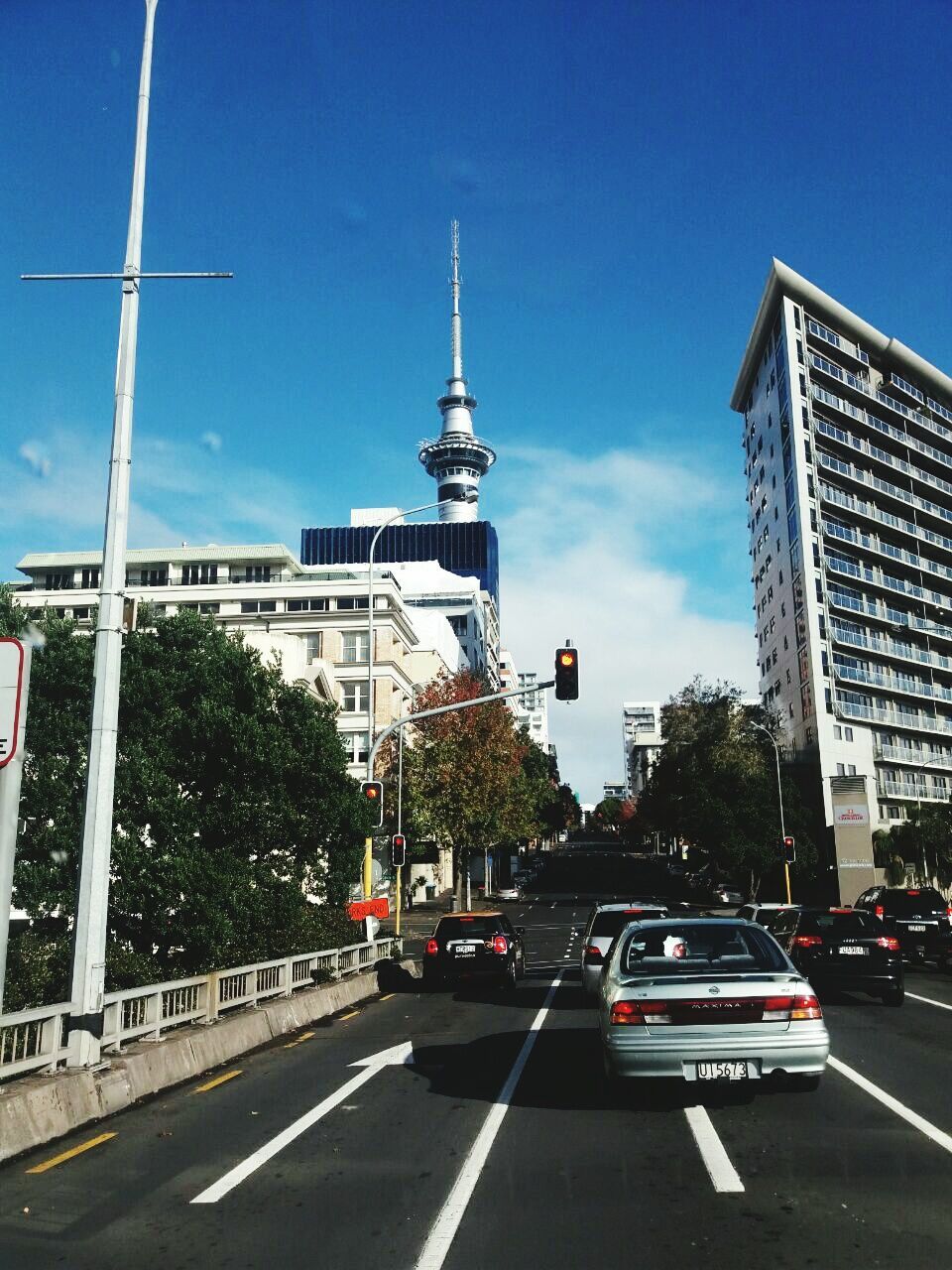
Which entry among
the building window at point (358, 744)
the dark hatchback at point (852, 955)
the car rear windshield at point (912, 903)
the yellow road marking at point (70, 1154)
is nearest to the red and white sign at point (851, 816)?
the building window at point (358, 744)

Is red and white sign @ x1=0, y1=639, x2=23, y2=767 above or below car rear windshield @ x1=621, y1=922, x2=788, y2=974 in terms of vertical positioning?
above

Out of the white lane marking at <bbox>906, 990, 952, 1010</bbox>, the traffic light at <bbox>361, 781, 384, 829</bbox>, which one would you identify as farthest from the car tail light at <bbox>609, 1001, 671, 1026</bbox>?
the traffic light at <bbox>361, 781, 384, 829</bbox>

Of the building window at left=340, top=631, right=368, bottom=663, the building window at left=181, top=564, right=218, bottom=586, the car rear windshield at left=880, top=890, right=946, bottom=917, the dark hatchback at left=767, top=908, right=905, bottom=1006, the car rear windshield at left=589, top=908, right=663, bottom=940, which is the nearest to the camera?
the dark hatchback at left=767, top=908, right=905, bottom=1006

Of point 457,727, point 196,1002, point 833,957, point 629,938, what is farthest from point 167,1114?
point 457,727

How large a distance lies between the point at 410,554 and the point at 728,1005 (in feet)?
613

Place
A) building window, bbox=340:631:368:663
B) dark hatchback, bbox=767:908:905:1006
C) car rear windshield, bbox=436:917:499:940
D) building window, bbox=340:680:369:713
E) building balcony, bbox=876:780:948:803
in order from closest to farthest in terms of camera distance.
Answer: dark hatchback, bbox=767:908:905:1006 → car rear windshield, bbox=436:917:499:940 → building window, bbox=340:680:369:713 → building window, bbox=340:631:368:663 → building balcony, bbox=876:780:948:803

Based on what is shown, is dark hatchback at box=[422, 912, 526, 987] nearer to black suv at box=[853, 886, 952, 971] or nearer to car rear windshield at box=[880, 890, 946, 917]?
black suv at box=[853, 886, 952, 971]

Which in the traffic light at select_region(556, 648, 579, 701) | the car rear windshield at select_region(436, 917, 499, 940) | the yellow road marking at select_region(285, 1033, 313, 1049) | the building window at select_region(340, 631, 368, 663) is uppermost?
the building window at select_region(340, 631, 368, 663)

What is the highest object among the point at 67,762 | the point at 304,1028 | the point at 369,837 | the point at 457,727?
the point at 457,727

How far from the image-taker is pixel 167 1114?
955 centimetres

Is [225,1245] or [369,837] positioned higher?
[369,837]

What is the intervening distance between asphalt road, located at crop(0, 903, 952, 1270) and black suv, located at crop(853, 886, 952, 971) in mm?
13832

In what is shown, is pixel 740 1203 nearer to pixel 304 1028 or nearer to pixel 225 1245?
pixel 225 1245

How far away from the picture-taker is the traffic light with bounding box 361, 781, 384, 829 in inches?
878
